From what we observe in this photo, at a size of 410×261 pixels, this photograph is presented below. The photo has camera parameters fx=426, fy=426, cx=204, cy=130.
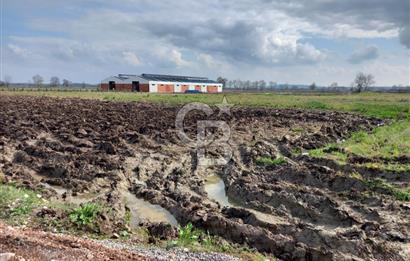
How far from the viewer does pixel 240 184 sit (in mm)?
12891

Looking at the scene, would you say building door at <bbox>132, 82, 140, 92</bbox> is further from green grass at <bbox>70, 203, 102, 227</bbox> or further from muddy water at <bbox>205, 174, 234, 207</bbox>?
green grass at <bbox>70, 203, 102, 227</bbox>

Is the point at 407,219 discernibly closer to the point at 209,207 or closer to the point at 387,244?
the point at 387,244

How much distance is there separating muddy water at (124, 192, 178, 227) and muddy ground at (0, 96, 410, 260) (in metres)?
0.19

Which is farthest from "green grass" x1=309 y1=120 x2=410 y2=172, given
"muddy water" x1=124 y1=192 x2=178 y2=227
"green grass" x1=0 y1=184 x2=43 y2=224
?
"green grass" x1=0 y1=184 x2=43 y2=224

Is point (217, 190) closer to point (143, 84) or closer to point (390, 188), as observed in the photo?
point (390, 188)

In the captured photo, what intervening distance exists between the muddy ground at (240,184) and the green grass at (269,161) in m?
0.22

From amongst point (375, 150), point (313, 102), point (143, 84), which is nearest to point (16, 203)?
point (375, 150)

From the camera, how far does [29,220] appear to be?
29.4 ft

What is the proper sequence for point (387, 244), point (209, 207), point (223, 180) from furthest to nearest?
point (223, 180), point (209, 207), point (387, 244)

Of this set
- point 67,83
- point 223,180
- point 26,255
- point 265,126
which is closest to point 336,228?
point 223,180

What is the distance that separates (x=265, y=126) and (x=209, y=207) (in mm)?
15877

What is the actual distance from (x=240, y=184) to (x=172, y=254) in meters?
5.82

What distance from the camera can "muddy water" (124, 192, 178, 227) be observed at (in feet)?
33.7

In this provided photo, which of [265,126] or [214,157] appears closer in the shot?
[214,157]
